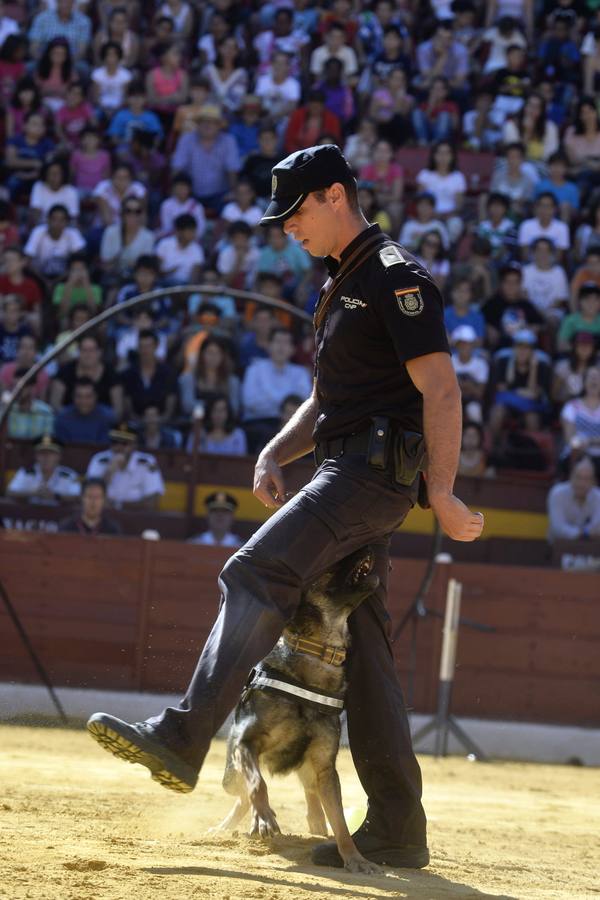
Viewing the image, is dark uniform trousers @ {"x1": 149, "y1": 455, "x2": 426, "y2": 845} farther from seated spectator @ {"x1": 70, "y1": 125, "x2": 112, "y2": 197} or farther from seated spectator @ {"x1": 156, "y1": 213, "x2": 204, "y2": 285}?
seated spectator @ {"x1": 70, "y1": 125, "x2": 112, "y2": 197}

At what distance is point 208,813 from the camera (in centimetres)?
519

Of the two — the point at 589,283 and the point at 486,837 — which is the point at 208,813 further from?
the point at 589,283

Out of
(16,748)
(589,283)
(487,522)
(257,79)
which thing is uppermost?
(257,79)

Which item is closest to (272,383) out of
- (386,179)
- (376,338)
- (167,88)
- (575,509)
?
(575,509)

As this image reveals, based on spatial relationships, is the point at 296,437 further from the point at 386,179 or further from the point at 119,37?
the point at 119,37

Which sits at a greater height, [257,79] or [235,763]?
[257,79]

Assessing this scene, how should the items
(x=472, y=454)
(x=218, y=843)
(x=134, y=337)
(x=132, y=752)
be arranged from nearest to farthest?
(x=132, y=752)
(x=218, y=843)
(x=472, y=454)
(x=134, y=337)

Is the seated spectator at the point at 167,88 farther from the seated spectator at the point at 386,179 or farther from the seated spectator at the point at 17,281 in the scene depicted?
the seated spectator at the point at 17,281

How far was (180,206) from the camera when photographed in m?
13.2

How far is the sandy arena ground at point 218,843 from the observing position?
3480 millimetres

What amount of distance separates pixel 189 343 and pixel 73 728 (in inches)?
159

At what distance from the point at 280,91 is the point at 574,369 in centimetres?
475

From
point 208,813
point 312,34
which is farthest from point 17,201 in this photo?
point 208,813

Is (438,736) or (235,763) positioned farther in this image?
(438,736)
